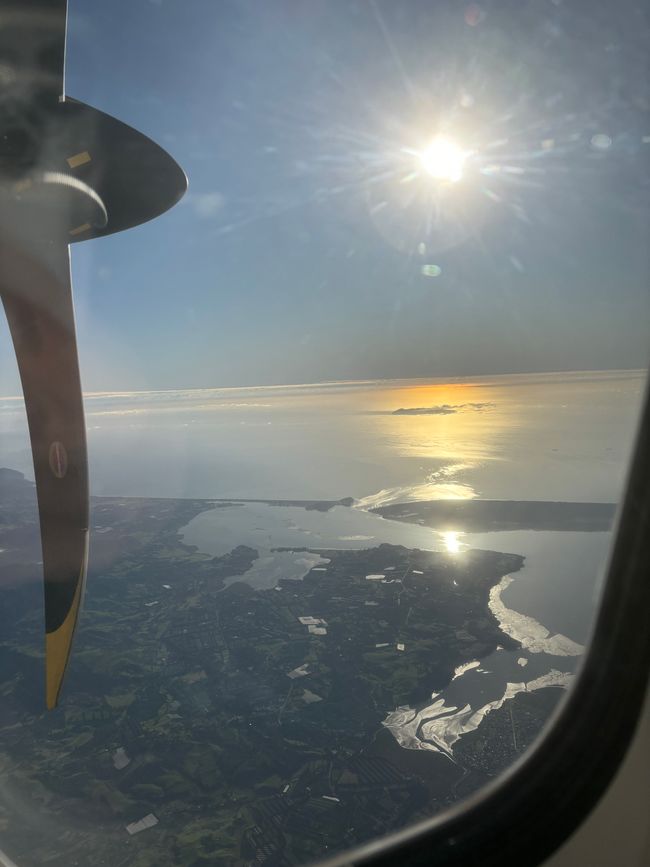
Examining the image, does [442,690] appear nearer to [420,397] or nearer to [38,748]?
[38,748]

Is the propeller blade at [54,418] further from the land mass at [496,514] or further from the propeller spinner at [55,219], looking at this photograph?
the land mass at [496,514]

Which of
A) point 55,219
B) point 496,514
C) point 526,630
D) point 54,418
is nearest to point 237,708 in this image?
point 526,630

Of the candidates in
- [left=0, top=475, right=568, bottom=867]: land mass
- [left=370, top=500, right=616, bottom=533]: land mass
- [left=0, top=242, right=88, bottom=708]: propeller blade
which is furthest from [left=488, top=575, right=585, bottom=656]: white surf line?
[left=0, top=242, right=88, bottom=708]: propeller blade

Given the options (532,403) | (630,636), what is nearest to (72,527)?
(630,636)

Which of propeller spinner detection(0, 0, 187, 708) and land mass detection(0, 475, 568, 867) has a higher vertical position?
propeller spinner detection(0, 0, 187, 708)

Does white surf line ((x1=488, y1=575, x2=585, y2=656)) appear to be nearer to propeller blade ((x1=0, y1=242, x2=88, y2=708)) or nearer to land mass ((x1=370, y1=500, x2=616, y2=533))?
land mass ((x1=370, y1=500, x2=616, y2=533))

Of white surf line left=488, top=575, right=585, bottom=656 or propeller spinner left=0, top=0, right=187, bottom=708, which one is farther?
white surf line left=488, top=575, right=585, bottom=656

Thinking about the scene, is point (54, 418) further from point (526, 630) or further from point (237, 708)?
point (526, 630)

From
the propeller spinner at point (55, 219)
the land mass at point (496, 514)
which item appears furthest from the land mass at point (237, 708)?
the propeller spinner at point (55, 219)

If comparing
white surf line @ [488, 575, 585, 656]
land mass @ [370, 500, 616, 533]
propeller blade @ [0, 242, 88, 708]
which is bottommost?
white surf line @ [488, 575, 585, 656]
